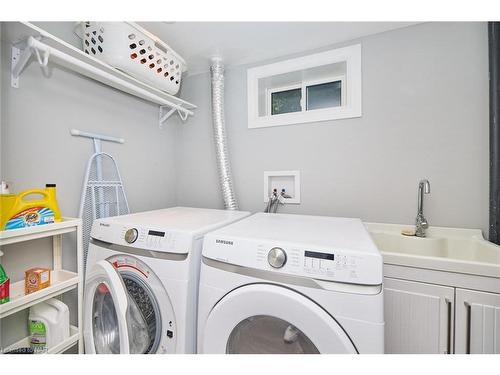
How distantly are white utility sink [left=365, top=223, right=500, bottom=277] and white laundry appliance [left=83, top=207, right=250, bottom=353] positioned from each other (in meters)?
0.93

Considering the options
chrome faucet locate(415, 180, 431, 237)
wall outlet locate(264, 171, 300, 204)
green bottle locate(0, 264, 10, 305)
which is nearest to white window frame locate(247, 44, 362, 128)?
wall outlet locate(264, 171, 300, 204)

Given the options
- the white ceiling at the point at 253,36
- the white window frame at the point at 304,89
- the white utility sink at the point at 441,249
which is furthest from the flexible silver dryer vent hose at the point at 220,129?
the white utility sink at the point at 441,249

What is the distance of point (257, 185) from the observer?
6.18 ft

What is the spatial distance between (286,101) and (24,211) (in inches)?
70.5

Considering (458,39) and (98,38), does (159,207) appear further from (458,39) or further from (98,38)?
(458,39)

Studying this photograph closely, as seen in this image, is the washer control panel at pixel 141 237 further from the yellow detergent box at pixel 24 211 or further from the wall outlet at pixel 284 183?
the wall outlet at pixel 284 183

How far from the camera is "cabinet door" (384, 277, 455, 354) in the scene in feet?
3.24

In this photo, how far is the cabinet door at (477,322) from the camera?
0.92m

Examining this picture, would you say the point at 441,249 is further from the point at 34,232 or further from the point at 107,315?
the point at 34,232

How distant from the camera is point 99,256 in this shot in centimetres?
119

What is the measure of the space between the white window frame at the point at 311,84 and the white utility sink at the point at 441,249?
0.83 meters

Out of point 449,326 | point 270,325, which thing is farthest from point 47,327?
point 449,326

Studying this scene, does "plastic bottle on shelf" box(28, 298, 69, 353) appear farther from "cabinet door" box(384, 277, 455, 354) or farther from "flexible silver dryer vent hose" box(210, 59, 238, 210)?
"cabinet door" box(384, 277, 455, 354)
